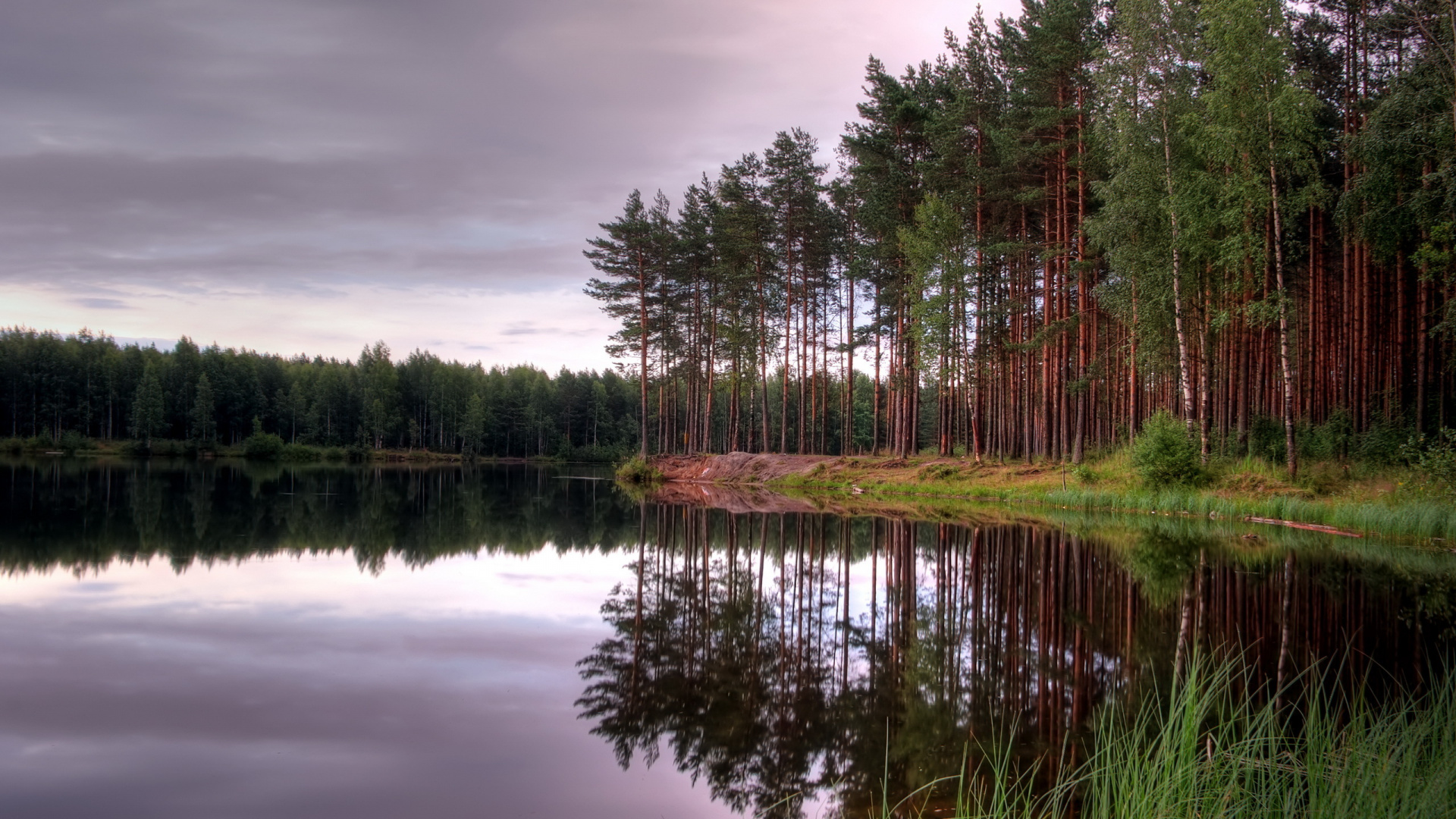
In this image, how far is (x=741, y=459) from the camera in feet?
133

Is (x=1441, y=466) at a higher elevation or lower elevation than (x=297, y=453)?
higher

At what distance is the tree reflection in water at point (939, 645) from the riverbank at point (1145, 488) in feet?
8.17

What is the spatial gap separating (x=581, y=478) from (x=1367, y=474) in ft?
138

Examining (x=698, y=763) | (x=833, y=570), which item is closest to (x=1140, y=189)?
(x=833, y=570)

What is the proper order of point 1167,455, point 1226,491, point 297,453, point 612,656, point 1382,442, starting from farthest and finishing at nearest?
point 297,453
point 1167,455
point 1226,491
point 1382,442
point 612,656

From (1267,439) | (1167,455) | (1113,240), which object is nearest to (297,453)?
(1113,240)

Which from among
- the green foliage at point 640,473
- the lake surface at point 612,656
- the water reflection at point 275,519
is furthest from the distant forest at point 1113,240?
the water reflection at point 275,519

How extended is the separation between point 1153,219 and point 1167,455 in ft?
22.0

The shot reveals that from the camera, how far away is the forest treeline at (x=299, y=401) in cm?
7950

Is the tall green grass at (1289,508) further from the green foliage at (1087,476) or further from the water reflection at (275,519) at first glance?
the water reflection at (275,519)

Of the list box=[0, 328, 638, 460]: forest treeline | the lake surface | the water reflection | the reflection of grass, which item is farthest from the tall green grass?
box=[0, 328, 638, 460]: forest treeline

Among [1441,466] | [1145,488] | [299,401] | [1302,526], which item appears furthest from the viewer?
[299,401]

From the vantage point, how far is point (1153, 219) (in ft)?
75.0

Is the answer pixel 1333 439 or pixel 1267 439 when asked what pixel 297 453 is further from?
pixel 1333 439
